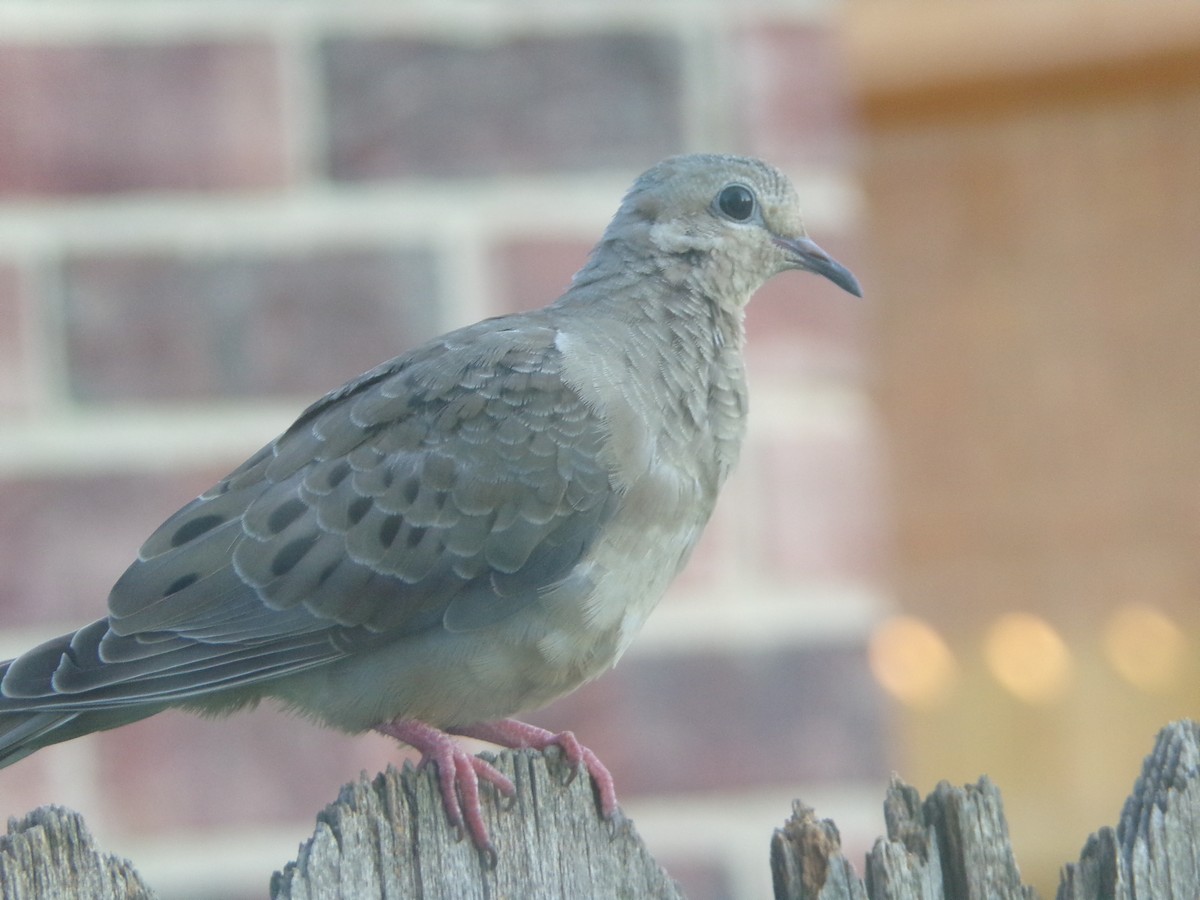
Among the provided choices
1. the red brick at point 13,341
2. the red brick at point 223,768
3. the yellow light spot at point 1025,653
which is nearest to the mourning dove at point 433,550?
the red brick at point 223,768

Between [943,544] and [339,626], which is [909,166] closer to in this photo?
[943,544]

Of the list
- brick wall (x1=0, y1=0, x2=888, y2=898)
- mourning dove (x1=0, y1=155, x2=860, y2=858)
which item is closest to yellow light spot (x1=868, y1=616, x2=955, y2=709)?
brick wall (x1=0, y1=0, x2=888, y2=898)

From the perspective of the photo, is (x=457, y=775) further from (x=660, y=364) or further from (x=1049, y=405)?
(x=1049, y=405)

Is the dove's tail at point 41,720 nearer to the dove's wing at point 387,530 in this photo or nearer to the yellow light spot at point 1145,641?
the dove's wing at point 387,530

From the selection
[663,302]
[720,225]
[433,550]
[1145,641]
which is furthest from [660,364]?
[1145,641]

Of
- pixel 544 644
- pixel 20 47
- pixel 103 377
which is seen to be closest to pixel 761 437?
pixel 544 644

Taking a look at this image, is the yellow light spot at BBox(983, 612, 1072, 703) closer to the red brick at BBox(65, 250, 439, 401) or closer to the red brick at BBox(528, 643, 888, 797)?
the red brick at BBox(528, 643, 888, 797)
